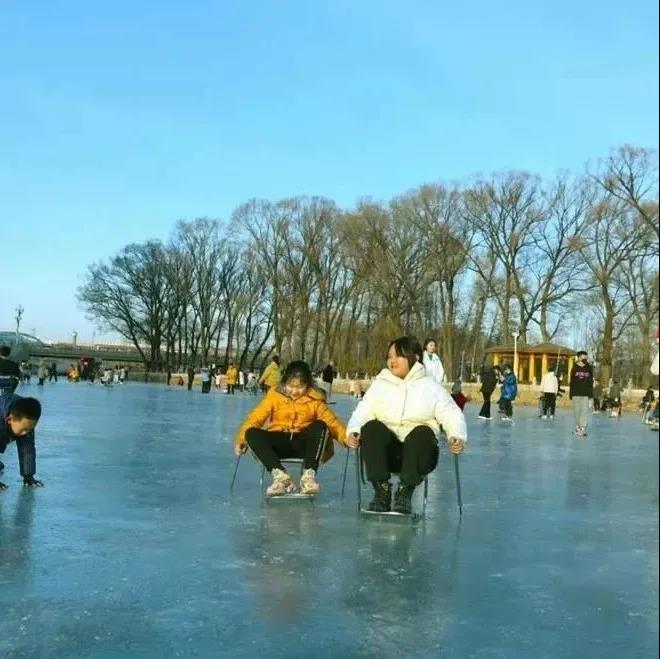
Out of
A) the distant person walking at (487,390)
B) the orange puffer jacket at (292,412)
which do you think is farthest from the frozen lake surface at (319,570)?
the distant person walking at (487,390)

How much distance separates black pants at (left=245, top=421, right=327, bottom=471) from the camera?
5973 mm

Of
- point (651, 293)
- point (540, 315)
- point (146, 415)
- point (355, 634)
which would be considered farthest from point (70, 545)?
point (540, 315)

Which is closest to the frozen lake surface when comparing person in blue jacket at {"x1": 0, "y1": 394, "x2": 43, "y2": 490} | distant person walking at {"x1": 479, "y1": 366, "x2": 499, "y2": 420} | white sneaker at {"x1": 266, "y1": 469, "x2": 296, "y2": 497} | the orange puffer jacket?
white sneaker at {"x1": 266, "y1": 469, "x2": 296, "y2": 497}

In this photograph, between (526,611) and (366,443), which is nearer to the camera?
(526,611)

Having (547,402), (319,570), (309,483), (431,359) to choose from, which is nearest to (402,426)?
(309,483)

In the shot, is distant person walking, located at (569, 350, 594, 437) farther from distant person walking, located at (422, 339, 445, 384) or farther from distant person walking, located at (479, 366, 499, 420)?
distant person walking, located at (479, 366, 499, 420)

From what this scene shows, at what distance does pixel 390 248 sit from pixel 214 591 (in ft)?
155

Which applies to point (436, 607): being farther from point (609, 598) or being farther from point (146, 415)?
point (146, 415)

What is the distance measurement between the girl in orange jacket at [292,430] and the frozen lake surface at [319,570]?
0.26 meters

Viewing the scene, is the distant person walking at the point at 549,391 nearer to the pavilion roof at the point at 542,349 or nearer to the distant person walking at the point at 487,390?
the distant person walking at the point at 487,390

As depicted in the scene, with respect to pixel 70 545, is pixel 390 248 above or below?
above

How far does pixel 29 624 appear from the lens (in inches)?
118

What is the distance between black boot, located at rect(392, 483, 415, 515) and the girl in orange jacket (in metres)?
0.72

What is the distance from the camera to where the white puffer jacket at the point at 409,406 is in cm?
537
